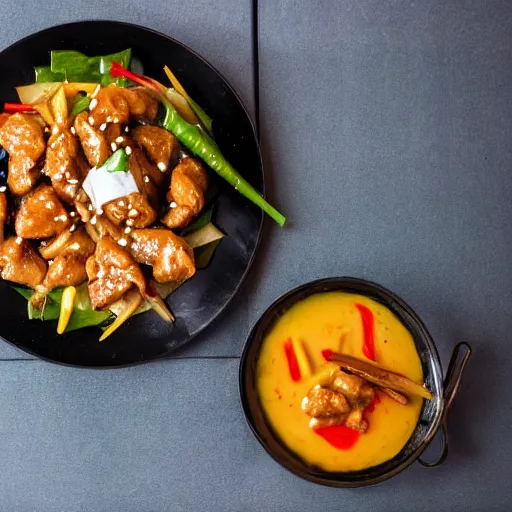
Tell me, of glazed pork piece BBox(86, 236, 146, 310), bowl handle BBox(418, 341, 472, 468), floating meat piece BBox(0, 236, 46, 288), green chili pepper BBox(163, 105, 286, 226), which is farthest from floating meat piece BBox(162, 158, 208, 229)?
bowl handle BBox(418, 341, 472, 468)

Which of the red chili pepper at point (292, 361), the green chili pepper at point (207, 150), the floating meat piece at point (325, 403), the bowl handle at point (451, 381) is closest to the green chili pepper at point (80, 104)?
the green chili pepper at point (207, 150)

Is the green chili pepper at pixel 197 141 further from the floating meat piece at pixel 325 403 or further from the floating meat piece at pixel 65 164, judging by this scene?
the floating meat piece at pixel 325 403

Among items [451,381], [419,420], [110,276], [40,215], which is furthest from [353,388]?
[40,215]

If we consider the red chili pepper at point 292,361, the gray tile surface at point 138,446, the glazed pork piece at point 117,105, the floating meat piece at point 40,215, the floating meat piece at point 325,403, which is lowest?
the gray tile surface at point 138,446

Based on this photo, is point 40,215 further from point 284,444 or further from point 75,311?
point 284,444

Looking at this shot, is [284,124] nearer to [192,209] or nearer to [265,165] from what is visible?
[265,165]

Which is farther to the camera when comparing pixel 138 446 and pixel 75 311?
pixel 138 446

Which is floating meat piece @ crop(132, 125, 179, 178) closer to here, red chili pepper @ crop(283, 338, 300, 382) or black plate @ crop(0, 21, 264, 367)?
black plate @ crop(0, 21, 264, 367)
